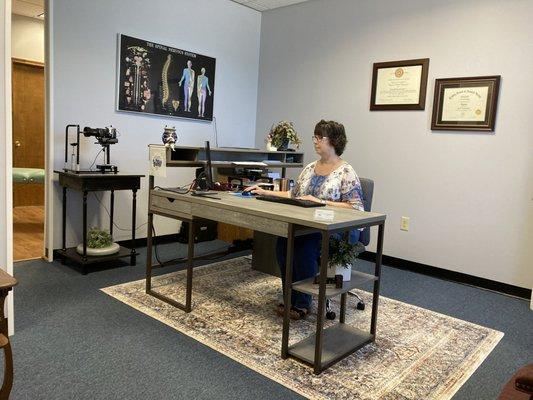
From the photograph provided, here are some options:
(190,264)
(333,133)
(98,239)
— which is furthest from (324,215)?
(98,239)

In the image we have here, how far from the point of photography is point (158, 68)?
415cm

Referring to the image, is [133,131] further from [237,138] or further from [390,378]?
[390,378]

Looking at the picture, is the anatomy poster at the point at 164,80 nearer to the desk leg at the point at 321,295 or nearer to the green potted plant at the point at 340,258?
the green potted plant at the point at 340,258

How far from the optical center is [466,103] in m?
3.65

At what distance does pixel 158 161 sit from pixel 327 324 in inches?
61.2

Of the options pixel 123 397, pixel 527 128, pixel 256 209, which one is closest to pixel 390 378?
pixel 256 209

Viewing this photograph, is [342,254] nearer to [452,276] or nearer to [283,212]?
[283,212]

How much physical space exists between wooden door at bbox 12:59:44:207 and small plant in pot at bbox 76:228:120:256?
2806mm

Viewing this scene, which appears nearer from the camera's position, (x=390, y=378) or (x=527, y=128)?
(x=390, y=378)

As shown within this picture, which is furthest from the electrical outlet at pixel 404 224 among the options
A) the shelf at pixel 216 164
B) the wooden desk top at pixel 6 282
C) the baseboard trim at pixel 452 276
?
the wooden desk top at pixel 6 282

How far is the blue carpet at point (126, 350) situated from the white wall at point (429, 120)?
1.90 feet

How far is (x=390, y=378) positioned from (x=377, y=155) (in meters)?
2.52

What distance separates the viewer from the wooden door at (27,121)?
19.0ft

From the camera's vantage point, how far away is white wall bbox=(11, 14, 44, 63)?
221 inches
